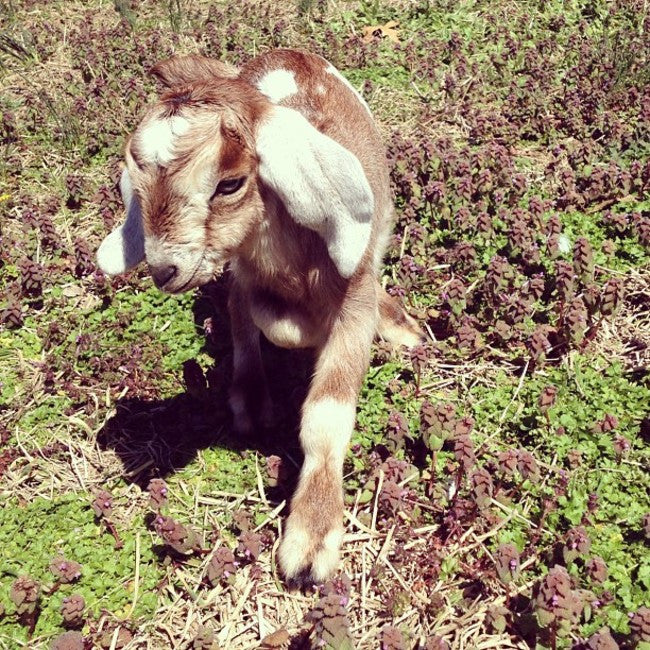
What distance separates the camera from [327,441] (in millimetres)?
3604

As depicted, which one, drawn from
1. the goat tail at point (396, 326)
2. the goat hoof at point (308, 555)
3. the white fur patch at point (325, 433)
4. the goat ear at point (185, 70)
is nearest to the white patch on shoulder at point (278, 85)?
the goat ear at point (185, 70)

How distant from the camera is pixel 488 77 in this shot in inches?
263

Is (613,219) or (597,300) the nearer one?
(597,300)

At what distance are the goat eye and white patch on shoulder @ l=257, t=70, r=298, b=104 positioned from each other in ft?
3.65

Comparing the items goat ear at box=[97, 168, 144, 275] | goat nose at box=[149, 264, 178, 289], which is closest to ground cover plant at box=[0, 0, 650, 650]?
goat ear at box=[97, 168, 144, 275]

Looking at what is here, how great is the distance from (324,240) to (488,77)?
13.2 ft

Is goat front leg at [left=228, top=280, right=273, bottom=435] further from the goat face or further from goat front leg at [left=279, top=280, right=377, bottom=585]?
the goat face

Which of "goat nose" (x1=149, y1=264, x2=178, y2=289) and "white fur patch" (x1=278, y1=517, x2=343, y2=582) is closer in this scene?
"goat nose" (x1=149, y1=264, x2=178, y2=289)

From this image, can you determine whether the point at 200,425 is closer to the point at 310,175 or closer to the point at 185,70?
the point at 310,175

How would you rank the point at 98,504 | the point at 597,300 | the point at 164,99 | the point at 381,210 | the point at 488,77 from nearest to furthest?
1. the point at 164,99
2. the point at 98,504
3. the point at 597,300
4. the point at 381,210
5. the point at 488,77

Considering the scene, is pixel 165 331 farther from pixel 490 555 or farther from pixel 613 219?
pixel 613 219

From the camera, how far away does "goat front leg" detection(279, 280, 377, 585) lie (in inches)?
132

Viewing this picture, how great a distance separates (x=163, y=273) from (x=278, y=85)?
1.62 meters

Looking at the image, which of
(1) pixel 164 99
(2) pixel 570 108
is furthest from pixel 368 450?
(2) pixel 570 108
